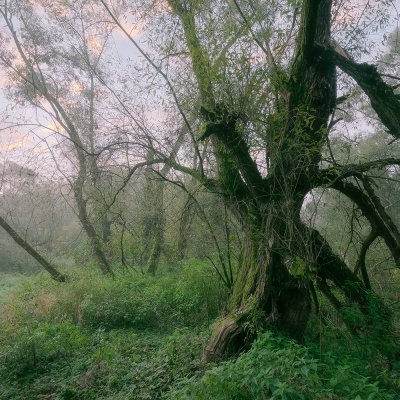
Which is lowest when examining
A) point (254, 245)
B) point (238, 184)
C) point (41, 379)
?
point (41, 379)

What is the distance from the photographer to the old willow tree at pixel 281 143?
4.62 meters

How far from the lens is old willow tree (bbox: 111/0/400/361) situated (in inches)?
182

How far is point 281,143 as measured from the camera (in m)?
4.47

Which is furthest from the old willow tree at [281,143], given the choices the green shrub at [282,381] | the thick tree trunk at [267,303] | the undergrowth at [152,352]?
the green shrub at [282,381]

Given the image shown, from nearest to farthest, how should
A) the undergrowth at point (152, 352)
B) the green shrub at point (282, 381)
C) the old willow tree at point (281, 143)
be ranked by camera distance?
1. the green shrub at point (282, 381)
2. the undergrowth at point (152, 352)
3. the old willow tree at point (281, 143)

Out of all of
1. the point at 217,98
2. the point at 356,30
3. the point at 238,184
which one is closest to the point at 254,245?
the point at 238,184

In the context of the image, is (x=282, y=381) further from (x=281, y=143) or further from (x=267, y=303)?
(x=281, y=143)

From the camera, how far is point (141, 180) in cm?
881

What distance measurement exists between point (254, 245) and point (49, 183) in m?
6.36

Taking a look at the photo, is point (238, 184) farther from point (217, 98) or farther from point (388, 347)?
point (388, 347)

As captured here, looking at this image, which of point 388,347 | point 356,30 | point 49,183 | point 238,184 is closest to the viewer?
point 388,347

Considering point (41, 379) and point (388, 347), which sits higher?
point (388, 347)

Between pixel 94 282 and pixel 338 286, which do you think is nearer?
pixel 338 286

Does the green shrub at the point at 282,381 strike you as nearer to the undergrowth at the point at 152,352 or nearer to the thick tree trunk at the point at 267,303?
the undergrowth at the point at 152,352
